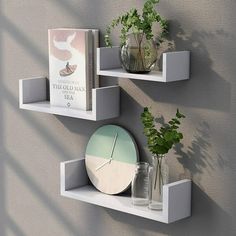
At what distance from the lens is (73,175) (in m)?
2.06

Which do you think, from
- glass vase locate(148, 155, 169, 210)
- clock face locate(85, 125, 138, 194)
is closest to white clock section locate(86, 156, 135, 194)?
clock face locate(85, 125, 138, 194)

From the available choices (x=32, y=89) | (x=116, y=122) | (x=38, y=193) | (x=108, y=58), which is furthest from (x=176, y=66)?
(x=38, y=193)

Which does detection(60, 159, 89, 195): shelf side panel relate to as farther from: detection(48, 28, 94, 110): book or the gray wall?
detection(48, 28, 94, 110): book

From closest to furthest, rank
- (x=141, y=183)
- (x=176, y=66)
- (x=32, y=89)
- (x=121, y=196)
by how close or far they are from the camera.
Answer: (x=176, y=66)
(x=141, y=183)
(x=121, y=196)
(x=32, y=89)

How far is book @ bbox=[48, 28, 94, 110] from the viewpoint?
2.01 metres

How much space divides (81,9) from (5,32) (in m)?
0.39

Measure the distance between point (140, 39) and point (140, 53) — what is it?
0.12ft

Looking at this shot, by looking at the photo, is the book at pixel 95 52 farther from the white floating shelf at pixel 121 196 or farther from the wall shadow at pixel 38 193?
the wall shadow at pixel 38 193

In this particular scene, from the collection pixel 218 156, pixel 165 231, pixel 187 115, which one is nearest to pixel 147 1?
pixel 187 115

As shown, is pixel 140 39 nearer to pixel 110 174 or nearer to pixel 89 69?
pixel 89 69

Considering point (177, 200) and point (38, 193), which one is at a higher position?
point (177, 200)

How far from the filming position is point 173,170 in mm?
1875

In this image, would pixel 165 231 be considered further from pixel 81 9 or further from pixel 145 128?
pixel 81 9

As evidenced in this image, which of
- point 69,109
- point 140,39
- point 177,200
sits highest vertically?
point 140,39
